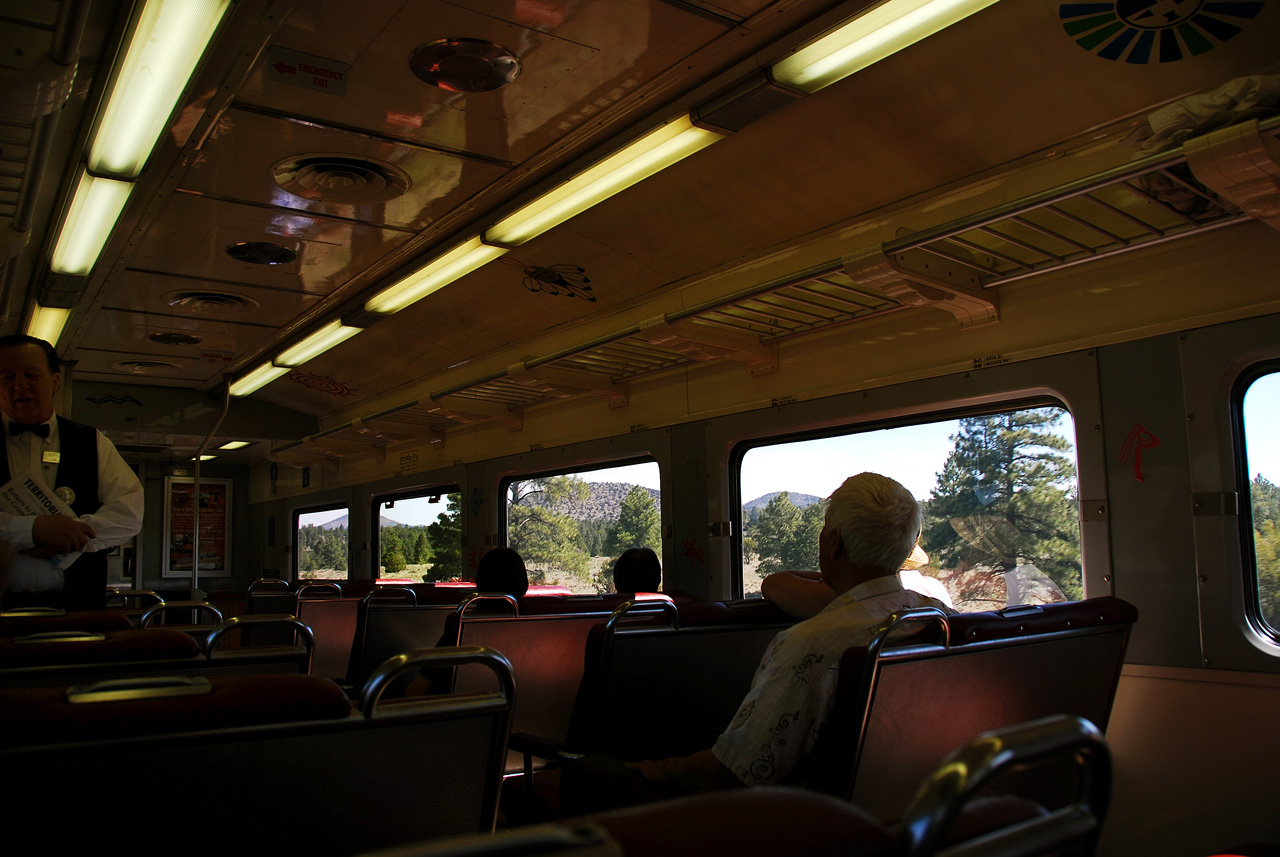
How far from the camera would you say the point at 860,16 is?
2.75 metres

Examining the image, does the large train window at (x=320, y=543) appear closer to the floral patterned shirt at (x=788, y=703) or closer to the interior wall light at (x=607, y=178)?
the interior wall light at (x=607, y=178)

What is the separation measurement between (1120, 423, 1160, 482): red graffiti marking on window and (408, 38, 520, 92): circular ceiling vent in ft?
8.78

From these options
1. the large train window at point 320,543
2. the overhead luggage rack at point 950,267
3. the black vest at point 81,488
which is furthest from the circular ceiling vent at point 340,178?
the large train window at point 320,543

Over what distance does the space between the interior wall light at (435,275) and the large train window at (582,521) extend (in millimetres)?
1854

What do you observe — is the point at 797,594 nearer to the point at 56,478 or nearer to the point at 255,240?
the point at 56,478

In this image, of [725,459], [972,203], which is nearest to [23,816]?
[972,203]

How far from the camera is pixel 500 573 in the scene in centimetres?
471

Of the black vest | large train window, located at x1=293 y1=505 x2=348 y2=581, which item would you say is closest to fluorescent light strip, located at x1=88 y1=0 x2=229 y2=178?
the black vest

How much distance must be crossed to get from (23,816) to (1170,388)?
11.4 feet

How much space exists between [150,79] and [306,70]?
1.79 ft

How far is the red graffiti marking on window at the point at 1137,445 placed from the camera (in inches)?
131

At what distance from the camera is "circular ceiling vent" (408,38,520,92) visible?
10.9 ft

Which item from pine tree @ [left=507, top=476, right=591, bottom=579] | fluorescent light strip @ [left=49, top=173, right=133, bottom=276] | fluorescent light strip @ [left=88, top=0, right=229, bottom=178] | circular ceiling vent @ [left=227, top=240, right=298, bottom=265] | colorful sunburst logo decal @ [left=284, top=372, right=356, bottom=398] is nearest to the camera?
fluorescent light strip @ [left=88, top=0, right=229, bottom=178]

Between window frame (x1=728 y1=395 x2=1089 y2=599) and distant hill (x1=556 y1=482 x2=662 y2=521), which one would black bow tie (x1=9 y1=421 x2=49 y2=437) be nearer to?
window frame (x1=728 y1=395 x2=1089 y2=599)
